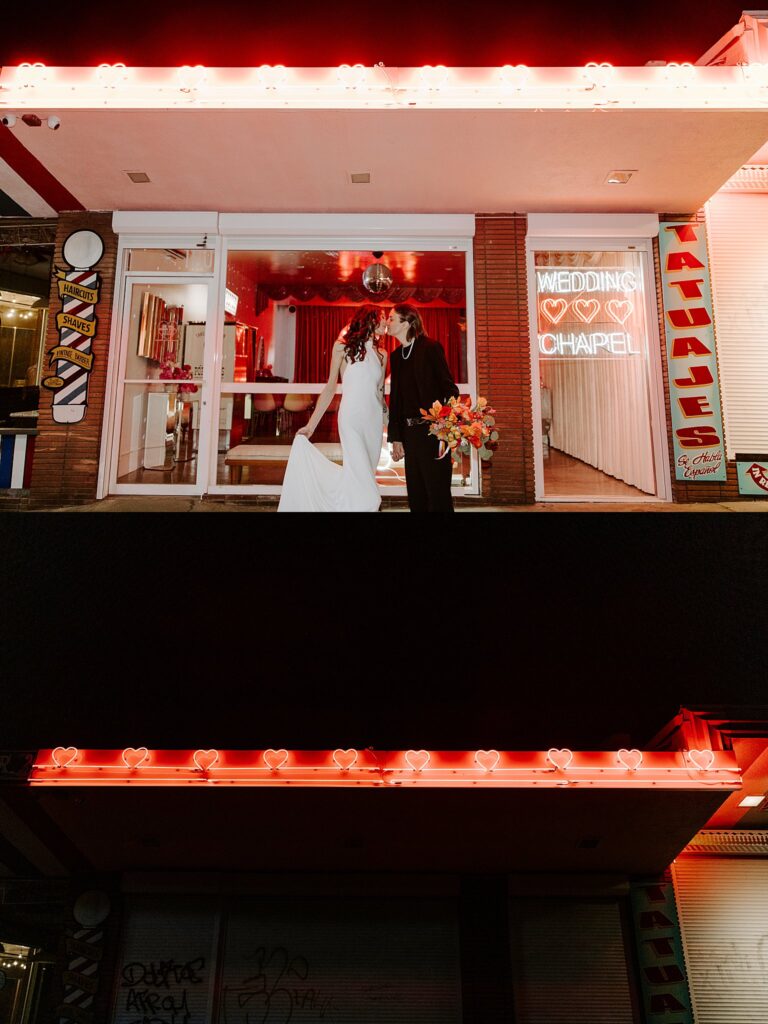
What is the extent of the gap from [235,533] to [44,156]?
196 inches

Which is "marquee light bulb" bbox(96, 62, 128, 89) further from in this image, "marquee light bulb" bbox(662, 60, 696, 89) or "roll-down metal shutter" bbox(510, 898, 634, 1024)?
"roll-down metal shutter" bbox(510, 898, 634, 1024)

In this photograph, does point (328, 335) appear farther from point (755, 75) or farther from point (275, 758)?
point (275, 758)

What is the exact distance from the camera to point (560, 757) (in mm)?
4344

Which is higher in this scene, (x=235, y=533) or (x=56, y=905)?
(x=235, y=533)

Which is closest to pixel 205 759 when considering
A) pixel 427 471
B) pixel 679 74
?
pixel 427 471

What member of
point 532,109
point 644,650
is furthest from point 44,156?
point 644,650

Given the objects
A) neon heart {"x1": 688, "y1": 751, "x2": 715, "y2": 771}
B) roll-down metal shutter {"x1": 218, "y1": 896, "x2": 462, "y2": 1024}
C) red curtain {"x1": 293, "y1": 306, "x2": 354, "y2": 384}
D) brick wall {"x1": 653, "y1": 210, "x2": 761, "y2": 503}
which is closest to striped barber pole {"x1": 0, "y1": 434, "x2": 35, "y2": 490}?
red curtain {"x1": 293, "y1": 306, "x2": 354, "y2": 384}

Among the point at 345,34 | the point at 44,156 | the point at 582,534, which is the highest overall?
the point at 345,34

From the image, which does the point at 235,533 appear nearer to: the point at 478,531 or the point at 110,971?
the point at 478,531

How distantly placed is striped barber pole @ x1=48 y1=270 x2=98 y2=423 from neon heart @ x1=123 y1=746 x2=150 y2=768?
15.4 feet

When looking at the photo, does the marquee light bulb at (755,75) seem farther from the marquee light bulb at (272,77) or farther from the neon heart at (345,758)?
the neon heart at (345,758)

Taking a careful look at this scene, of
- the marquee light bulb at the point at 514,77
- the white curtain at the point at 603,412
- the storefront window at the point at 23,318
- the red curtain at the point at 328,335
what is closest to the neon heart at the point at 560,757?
the white curtain at the point at 603,412

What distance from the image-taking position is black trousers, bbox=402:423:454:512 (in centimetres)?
587

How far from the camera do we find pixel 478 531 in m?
4.68
